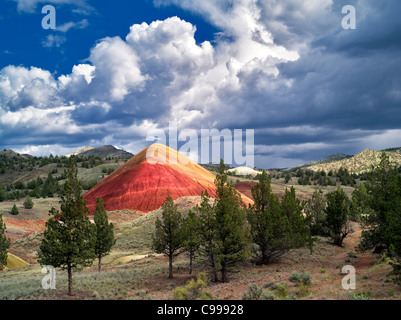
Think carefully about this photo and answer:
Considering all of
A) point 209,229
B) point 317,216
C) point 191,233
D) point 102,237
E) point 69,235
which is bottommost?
point 102,237

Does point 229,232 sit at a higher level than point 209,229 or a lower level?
lower

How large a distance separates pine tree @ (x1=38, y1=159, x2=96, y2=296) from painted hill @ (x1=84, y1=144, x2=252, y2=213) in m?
64.4

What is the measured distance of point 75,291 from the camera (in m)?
24.3

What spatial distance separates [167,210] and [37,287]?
541 inches

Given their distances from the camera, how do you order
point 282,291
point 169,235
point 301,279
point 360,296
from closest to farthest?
point 360,296, point 282,291, point 301,279, point 169,235

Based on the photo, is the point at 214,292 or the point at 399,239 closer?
the point at 399,239

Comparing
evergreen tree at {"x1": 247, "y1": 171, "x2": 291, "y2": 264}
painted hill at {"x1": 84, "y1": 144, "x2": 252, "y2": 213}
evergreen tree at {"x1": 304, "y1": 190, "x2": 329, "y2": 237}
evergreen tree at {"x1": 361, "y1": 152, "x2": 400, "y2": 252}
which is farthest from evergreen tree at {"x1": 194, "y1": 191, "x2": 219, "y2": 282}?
painted hill at {"x1": 84, "y1": 144, "x2": 252, "y2": 213}

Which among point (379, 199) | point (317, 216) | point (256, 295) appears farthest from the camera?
point (317, 216)

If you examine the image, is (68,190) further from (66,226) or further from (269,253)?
(269,253)

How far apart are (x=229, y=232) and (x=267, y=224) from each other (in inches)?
233

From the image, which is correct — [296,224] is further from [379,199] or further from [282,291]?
[282,291]

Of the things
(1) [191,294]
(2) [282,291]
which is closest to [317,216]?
(2) [282,291]

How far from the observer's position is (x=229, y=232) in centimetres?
2728
